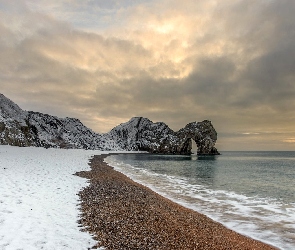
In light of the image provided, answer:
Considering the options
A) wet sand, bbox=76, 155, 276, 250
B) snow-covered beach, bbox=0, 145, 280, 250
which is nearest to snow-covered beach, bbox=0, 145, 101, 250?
snow-covered beach, bbox=0, 145, 280, 250

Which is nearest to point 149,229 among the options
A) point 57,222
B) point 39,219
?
point 57,222

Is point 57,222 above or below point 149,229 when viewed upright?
above

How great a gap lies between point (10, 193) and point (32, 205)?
2503 mm

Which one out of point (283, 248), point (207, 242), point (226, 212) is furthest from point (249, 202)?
point (207, 242)

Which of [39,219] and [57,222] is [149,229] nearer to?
[57,222]

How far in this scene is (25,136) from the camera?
103625 millimetres

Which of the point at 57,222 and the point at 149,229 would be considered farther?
the point at 149,229

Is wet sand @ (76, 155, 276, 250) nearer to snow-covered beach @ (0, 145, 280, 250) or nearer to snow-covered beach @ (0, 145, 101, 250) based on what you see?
snow-covered beach @ (0, 145, 280, 250)

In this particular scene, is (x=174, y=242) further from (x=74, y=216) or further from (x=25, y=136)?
(x=25, y=136)

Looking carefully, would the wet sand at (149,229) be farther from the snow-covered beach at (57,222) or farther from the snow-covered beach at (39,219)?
the snow-covered beach at (39,219)

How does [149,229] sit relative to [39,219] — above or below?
below

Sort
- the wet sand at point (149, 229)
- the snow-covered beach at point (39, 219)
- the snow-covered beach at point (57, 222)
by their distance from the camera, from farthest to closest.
Result: the wet sand at point (149, 229)
the snow-covered beach at point (57, 222)
the snow-covered beach at point (39, 219)

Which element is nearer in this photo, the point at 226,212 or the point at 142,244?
the point at 142,244

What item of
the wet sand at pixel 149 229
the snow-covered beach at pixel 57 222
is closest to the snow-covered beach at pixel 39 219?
the snow-covered beach at pixel 57 222
